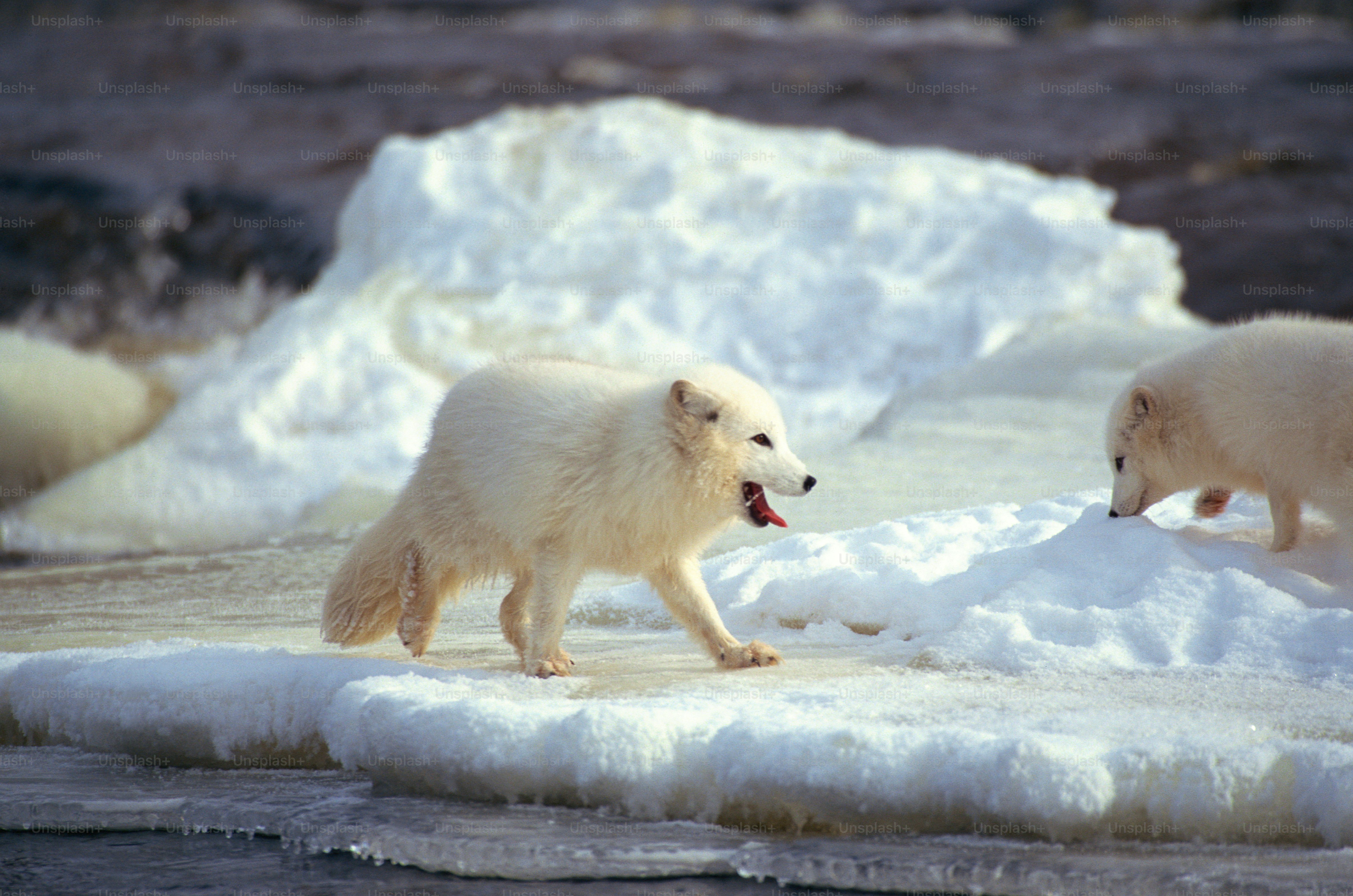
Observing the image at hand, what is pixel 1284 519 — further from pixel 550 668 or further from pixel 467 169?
pixel 467 169

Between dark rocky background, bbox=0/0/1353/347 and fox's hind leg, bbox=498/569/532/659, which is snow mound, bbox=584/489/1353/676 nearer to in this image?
fox's hind leg, bbox=498/569/532/659

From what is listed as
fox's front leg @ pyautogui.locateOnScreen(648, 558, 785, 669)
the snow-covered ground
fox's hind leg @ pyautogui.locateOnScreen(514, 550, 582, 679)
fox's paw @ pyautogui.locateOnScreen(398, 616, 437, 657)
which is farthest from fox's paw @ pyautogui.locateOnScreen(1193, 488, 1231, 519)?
fox's paw @ pyautogui.locateOnScreen(398, 616, 437, 657)

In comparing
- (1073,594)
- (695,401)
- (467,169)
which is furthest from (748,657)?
(467,169)

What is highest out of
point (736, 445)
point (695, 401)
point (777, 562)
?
point (695, 401)

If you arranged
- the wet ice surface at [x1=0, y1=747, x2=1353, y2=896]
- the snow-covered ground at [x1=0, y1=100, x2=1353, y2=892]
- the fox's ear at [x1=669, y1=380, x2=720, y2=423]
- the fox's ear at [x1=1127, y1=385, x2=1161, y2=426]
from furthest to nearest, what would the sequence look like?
the fox's ear at [x1=1127, y1=385, x2=1161, y2=426]
the fox's ear at [x1=669, y1=380, x2=720, y2=423]
the snow-covered ground at [x1=0, y1=100, x2=1353, y2=892]
the wet ice surface at [x1=0, y1=747, x2=1353, y2=896]

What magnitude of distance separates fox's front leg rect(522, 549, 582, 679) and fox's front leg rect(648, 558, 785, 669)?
0.30 metres

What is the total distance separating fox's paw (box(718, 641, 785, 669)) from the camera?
4.02 meters

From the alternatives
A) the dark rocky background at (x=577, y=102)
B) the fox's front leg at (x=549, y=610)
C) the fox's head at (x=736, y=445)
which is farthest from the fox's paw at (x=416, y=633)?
the dark rocky background at (x=577, y=102)

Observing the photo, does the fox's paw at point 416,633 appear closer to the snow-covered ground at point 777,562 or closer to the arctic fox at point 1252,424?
the snow-covered ground at point 777,562

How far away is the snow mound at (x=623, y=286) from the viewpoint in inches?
351

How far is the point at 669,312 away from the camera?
1055cm

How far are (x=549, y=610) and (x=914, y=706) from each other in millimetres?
1146

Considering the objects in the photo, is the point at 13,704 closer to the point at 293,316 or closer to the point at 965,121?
the point at 293,316

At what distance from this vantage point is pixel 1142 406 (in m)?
4.38
